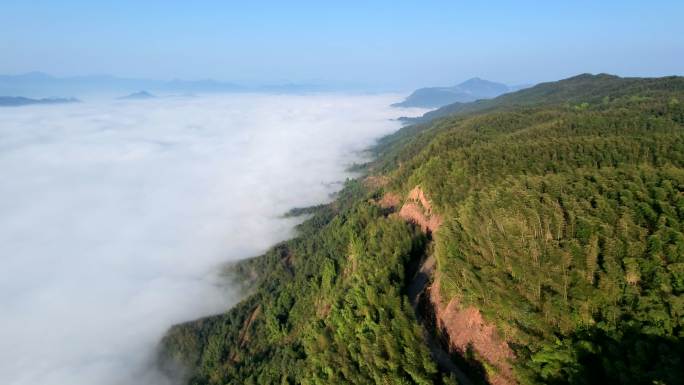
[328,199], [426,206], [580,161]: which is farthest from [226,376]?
[328,199]

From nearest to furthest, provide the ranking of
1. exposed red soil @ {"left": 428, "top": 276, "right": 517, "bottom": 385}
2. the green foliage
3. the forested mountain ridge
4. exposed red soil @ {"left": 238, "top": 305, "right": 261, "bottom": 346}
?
the forested mountain ridge → exposed red soil @ {"left": 428, "top": 276, "right": 517, "bottom": 385} → the green foliage → exposed red soil @ {"left": 238, "top": 305, "right": 261, "bottom": 346}

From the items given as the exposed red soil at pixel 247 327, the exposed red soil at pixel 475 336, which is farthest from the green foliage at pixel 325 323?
the exposed red soil at pixel 475 336

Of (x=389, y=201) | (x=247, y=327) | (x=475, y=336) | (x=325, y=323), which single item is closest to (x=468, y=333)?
(x=475, y=336)

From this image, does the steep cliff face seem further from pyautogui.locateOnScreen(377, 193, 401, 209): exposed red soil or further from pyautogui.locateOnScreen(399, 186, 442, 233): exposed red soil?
pyautogui.locateOnScreen(377, 193, 401, 209): exposed red soil

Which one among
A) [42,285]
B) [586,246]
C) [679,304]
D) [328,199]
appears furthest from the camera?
[328,199]

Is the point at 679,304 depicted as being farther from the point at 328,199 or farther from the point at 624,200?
the point at 328,199

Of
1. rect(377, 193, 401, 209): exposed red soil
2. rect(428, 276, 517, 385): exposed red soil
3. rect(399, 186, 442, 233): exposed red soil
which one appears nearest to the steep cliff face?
rect(428, 276, 517, 385): exposed red soil
